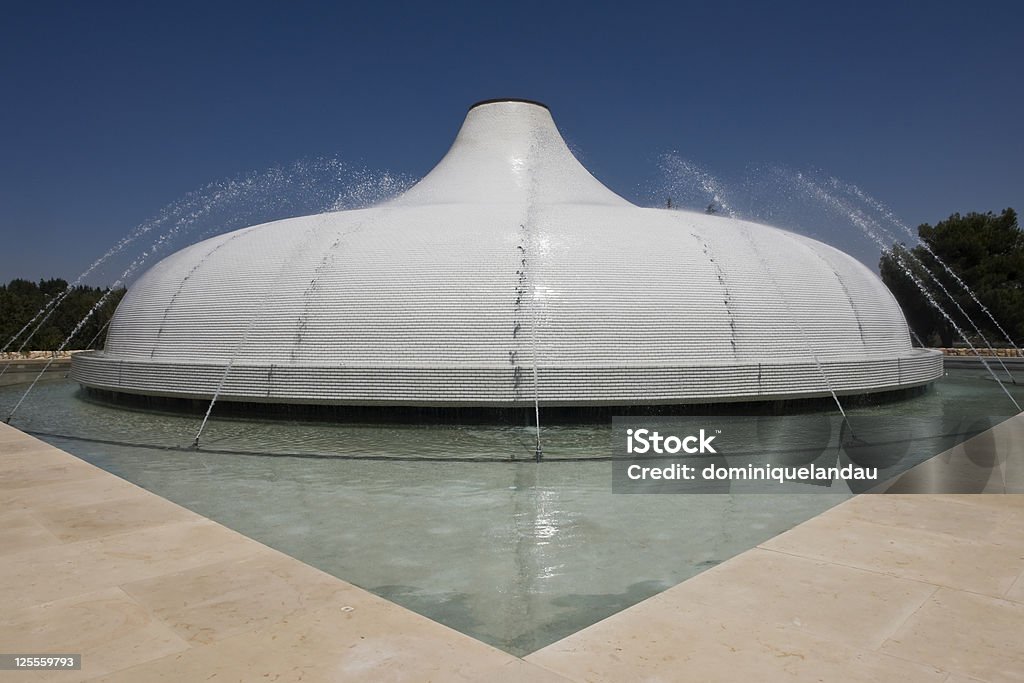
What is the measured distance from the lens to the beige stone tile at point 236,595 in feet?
12.1

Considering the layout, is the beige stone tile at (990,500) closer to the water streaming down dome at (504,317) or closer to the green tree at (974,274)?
the water streaming down dome at (504,317)

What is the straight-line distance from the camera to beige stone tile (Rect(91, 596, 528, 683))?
312 cm

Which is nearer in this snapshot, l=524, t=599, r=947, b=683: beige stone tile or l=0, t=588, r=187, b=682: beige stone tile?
l=524, t=599, r=947, b=683: beige stone tile

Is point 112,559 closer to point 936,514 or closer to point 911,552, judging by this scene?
point 911,552

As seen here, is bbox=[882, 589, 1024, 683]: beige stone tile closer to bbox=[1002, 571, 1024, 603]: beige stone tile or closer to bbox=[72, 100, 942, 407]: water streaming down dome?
bbox=[1002, 571, 1024, 603]: beige stone tile

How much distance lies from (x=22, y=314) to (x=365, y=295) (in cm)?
4118

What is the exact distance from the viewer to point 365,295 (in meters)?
13.1

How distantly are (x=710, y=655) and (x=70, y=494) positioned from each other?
5788 millimetres

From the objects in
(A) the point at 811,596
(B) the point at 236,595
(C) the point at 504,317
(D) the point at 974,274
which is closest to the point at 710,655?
(A) the point at 811,596

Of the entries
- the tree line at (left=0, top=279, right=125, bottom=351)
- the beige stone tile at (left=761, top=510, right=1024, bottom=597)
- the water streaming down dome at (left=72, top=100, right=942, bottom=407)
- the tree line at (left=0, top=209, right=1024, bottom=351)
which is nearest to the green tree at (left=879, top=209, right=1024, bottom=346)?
the tree line at (left=0, top=209, right=1024, bottom=351)

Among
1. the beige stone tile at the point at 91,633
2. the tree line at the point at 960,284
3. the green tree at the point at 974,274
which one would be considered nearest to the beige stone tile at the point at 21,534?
the beige stone tile at the point at 91,633

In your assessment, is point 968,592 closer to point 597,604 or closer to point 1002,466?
point 597,604

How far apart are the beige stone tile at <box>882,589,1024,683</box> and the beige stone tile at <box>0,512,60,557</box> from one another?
521 centimetres

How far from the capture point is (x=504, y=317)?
493 inches
